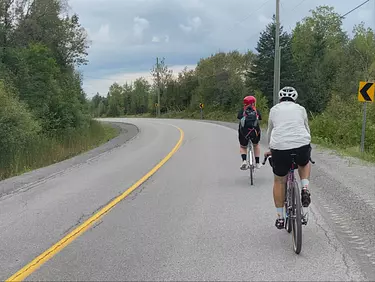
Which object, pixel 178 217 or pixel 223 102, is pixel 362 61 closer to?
pixel 223 102

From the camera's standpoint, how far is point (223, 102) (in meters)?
66.4

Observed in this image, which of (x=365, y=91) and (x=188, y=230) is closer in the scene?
(x=188, y=230)

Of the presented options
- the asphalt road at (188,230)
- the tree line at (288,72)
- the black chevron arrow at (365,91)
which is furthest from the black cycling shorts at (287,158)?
the tree line at (288,72)

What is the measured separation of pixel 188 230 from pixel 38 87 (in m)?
22.1

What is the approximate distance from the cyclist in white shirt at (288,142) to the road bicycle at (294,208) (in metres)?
0.07

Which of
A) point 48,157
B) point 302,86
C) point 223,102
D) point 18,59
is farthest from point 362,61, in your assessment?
point 48,157

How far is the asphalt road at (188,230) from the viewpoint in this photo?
4664 millimetres

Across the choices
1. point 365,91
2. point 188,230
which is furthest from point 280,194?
point 365,91

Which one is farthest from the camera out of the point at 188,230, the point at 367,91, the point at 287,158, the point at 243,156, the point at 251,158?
the point at 367,91

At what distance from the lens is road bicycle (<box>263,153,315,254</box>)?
4973mm

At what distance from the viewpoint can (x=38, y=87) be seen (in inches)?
1017

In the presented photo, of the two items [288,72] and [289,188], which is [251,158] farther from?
[288,72]

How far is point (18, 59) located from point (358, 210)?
22371 mm

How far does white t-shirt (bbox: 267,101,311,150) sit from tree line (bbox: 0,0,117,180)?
1053 centimetres
